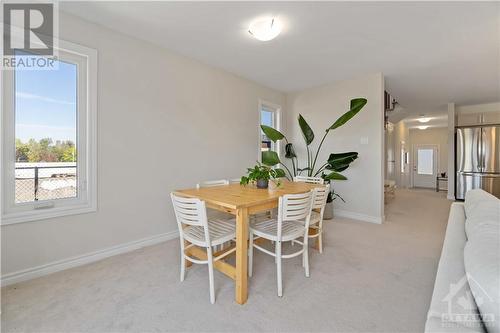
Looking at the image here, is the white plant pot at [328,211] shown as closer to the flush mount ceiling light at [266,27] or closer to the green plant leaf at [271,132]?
the green plant leaf at [271,132]

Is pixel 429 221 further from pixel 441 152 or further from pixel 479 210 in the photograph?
pixel 441 152

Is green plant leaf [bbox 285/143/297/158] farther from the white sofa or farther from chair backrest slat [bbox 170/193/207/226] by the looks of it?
the white sofa

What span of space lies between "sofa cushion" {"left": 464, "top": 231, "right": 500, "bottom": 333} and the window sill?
2886 mm

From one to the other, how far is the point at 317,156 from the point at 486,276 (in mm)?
3992

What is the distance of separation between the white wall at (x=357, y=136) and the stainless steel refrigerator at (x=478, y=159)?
12.2ft

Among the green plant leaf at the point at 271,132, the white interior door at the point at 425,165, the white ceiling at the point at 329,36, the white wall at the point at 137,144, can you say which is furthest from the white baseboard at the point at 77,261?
the white interior door at the point at 425,165

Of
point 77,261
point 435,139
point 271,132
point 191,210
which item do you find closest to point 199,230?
point 191,210

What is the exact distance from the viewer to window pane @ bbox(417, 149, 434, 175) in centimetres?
880

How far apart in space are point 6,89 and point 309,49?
10.4ft

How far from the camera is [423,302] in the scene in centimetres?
169

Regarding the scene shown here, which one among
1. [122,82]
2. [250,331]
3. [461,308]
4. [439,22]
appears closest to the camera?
[461,308]

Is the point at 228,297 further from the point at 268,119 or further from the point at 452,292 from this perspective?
the point at 268,119

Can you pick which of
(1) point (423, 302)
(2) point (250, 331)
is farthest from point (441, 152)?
(2) point (250, 331)

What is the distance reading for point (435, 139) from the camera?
28.8 ft
